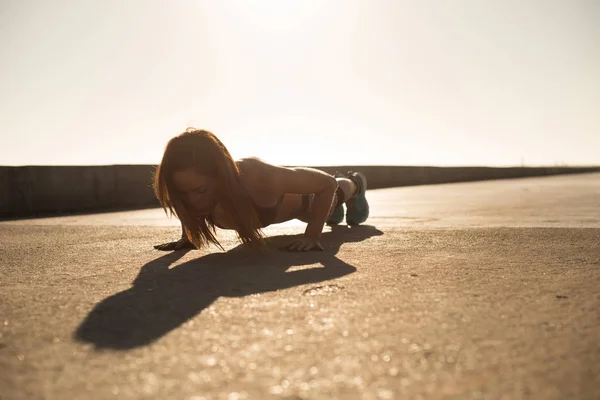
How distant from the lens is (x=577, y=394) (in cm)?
73

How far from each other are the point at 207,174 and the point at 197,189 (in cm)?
8

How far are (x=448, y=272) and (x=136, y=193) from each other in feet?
19.2

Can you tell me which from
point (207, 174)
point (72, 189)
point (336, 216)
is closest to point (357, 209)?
point (336, 216)

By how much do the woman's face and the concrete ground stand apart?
229mm

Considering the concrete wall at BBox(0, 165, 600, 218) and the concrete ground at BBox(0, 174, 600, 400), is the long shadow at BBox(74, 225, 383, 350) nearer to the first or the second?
the concrete ground at BBox(0, 174, 600, 400)

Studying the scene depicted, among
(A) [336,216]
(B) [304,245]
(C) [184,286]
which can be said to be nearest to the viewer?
(C) [184,286]

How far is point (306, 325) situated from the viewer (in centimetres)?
108

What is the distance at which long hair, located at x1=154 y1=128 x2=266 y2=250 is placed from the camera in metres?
2.25

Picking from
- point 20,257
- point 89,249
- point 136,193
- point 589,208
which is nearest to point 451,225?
point 589,208

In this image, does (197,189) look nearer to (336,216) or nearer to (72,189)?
(336,216)

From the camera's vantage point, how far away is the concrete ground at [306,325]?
0.78 metres

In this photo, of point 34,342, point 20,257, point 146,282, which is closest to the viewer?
point 34,342

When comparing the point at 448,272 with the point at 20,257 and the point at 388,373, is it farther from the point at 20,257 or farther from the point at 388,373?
the point at 20,257

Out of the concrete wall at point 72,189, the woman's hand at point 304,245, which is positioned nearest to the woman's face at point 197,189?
the woman's hand at point 304,245
